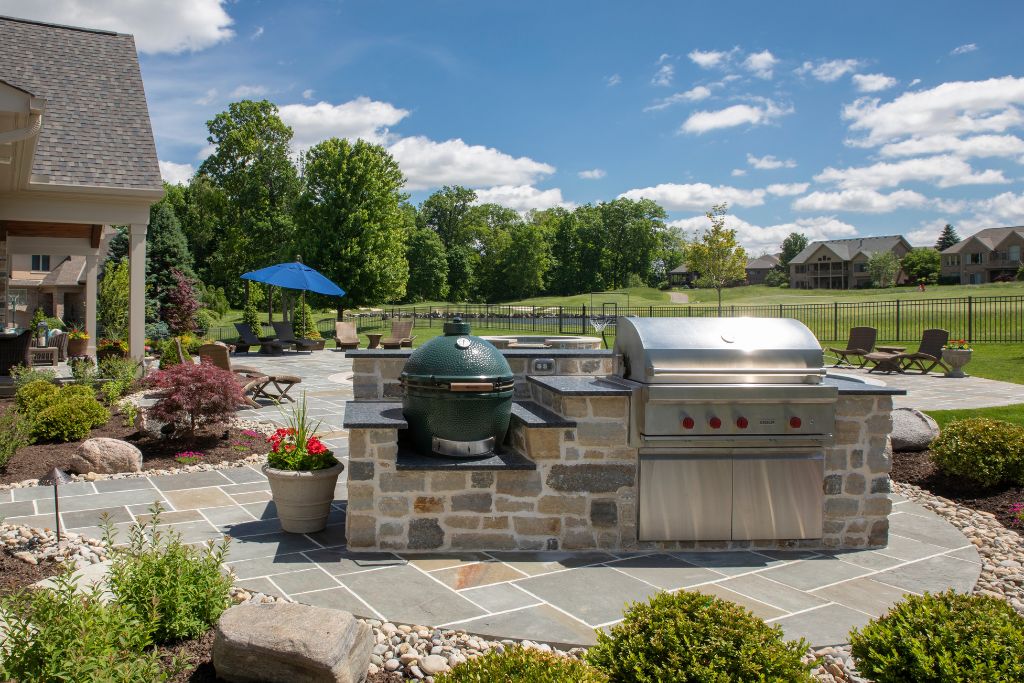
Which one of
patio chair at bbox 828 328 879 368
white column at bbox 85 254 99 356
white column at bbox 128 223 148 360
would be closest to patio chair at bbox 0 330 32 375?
white column at bbox 128 223 148 360

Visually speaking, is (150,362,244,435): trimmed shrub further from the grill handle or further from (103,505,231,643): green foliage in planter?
the grill handle

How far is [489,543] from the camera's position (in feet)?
15.3

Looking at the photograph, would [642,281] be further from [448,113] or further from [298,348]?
[298,348]

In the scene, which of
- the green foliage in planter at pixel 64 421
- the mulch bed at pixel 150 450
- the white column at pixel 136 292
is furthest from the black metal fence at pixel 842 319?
the green foliage in planter at pixel 64 421

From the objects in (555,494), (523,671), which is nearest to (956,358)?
(555,494)

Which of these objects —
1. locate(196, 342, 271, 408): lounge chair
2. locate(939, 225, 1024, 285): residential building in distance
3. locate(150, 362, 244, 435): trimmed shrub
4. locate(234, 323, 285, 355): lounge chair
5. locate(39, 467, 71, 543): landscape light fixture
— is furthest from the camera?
locate(939, 225, 1024, 285): residential building in distance

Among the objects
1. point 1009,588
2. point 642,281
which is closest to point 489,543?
point 1009,588

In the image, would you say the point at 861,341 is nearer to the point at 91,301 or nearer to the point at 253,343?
the point at 253,343

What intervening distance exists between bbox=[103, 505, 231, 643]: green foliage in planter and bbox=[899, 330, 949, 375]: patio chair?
1520cm

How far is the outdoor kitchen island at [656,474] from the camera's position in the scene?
459 centimetres

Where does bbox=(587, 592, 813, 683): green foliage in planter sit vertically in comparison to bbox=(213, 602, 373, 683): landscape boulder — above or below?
above

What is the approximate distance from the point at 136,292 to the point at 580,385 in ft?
35.7

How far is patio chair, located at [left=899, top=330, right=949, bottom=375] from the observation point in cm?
1520

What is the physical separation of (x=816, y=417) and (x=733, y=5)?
292 inches
